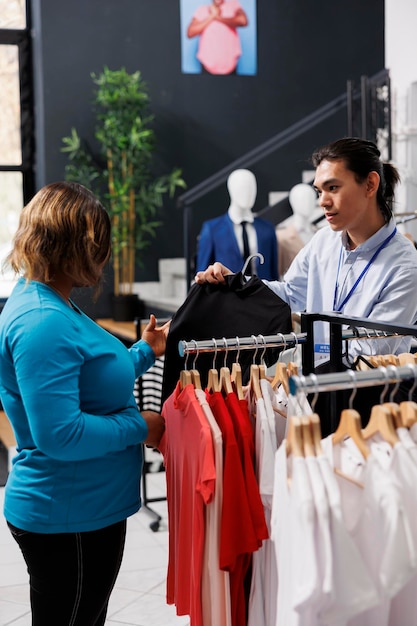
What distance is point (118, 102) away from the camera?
279 inches

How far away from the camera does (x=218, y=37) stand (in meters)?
8.02

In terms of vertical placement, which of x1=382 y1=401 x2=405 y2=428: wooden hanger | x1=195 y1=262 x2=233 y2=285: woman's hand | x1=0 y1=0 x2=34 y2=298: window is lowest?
x1=382 y1=401 x2=405 y2=428: wooden hanger

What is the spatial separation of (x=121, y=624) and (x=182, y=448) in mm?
1504

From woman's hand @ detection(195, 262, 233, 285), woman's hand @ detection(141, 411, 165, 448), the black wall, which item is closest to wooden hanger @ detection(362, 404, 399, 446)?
woman's hand @ detection(141, 411, 165, 448)

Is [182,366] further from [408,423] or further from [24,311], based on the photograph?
[408,423]

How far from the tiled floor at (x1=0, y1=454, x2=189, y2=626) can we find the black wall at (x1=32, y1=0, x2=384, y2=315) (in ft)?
13.4

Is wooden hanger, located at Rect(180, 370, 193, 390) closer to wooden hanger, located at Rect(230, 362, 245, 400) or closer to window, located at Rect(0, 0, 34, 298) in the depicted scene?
wooden hanger, located at Rect(230, 362, 245, 400)

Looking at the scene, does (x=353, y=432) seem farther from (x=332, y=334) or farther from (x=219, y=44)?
(x=219, y=44)

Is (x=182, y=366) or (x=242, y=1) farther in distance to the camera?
(x=242, y=1)

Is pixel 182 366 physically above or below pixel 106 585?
above

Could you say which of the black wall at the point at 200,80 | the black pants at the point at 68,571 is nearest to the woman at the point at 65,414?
the black pants at the point at 68,571

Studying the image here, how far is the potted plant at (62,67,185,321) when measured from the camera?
7082 mm

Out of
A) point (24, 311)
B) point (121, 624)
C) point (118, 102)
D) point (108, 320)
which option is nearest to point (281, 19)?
point (118, 102)

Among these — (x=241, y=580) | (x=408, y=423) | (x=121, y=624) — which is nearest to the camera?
(x=408, y=423)
